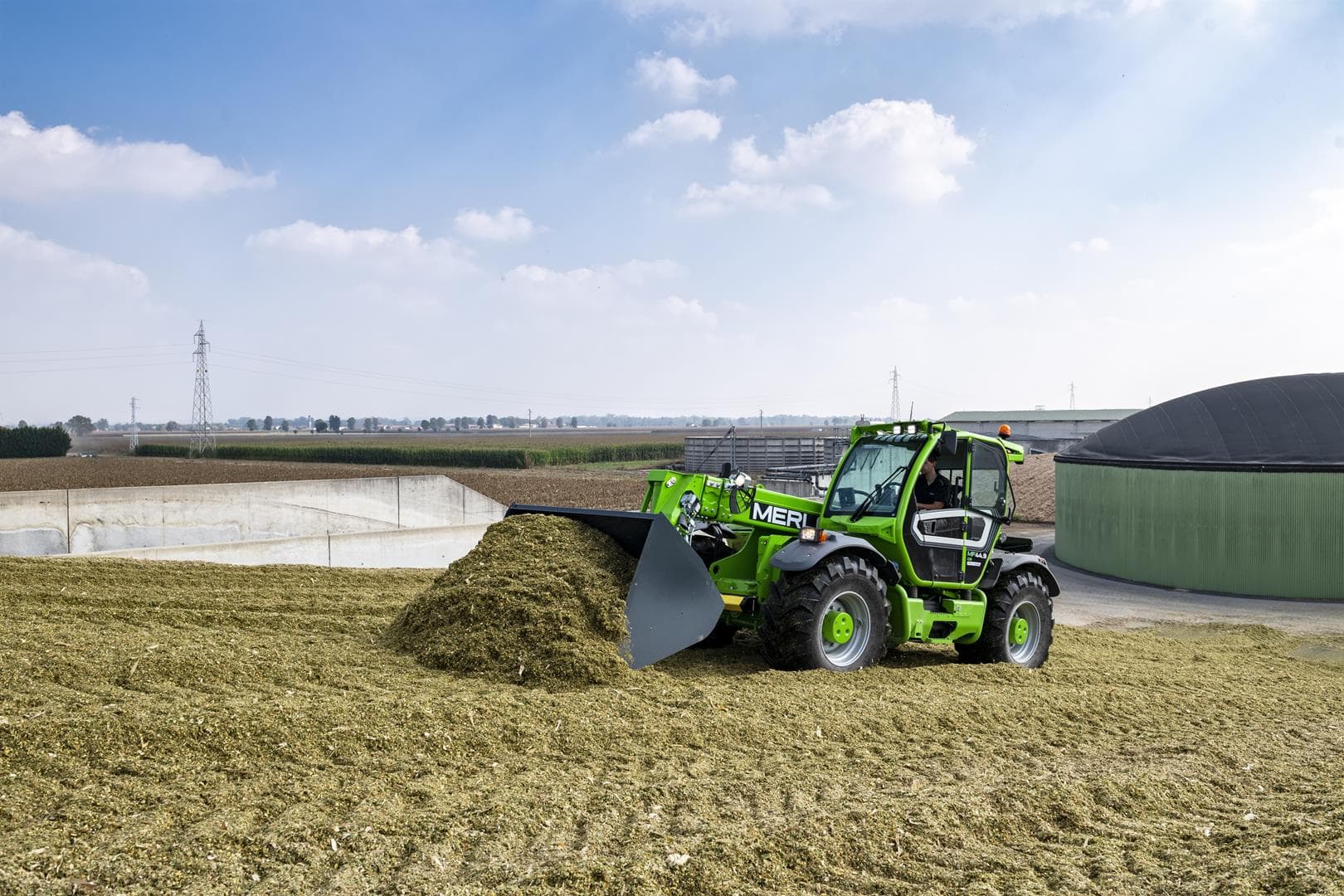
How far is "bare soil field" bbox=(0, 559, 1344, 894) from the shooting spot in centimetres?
421

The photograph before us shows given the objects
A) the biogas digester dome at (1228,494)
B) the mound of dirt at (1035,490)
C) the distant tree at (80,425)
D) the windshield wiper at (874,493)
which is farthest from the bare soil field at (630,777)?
the distant tree at (80,425)

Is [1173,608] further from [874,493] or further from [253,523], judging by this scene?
[253,523]

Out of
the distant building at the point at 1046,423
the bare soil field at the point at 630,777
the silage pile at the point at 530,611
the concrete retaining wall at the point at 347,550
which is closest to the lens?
the bare soil field at the point at 630,777

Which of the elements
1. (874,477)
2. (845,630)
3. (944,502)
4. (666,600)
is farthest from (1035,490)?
(666,600)

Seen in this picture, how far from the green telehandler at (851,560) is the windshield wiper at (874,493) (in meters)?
0.01

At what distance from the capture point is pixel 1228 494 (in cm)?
1669

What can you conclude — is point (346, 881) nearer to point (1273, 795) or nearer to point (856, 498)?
point (1273, 795)

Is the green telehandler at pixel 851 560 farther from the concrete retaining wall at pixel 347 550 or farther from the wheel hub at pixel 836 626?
the concrete retaining wall at pixel 347 550

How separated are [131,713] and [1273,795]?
629cm

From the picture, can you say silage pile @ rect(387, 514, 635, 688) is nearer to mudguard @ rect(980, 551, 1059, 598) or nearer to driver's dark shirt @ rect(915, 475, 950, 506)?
driver's dark shirt @ rect(915, 475, 950, 506)

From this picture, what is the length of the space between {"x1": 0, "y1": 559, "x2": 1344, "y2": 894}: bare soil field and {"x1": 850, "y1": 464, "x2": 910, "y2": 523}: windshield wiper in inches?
51.9

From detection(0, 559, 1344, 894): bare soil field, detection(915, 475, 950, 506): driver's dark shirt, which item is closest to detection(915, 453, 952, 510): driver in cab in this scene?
detection(915, 475, 950, 506): driver's dark shirt

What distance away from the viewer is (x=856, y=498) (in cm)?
854

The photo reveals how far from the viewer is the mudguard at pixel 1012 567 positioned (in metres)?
8.86
